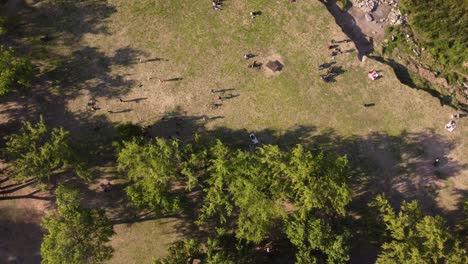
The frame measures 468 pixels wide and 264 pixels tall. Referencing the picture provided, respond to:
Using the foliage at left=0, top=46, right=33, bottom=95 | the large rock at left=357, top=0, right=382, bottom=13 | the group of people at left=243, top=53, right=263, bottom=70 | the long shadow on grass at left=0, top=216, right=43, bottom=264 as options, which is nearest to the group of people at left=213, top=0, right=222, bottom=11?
the group of people at left=243, top=53, right=263, bottom=70

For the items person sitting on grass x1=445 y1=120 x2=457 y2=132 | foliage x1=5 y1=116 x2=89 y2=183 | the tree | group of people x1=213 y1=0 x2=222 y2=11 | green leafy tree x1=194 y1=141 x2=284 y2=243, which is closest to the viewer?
the tree

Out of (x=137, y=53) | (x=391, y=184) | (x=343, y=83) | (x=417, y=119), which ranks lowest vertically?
(x=391, y=184)

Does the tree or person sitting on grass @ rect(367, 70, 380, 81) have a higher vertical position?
person sitting on grass @ rect(367, 70, 380, 81)

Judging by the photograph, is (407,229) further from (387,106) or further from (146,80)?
(146,80)

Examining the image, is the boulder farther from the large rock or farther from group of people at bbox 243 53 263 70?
group of people at bbox 243 53 263 70

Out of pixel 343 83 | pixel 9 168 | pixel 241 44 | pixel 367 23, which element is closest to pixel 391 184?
pixel 343 83

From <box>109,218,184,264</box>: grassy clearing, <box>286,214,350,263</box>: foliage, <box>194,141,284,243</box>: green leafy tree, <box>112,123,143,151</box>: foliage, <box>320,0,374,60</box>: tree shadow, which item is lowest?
<box>109,218,184,264</box>: grassy clearing

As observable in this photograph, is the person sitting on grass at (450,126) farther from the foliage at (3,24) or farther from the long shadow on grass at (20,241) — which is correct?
the foliage at (3,24)
